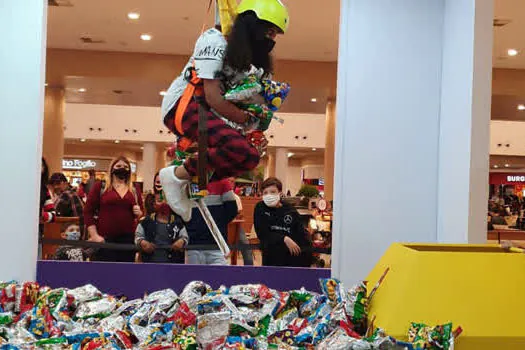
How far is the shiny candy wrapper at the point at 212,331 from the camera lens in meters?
1.24

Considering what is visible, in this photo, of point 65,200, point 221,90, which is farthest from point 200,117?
point 65,200

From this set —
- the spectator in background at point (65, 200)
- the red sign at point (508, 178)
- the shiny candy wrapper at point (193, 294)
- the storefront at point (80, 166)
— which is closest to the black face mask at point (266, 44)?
the shiny candy wrapper at point (193, 294)

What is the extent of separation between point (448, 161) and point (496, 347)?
1.71m

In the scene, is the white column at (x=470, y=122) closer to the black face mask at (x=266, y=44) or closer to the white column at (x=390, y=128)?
the white column at (x=390, y=128)

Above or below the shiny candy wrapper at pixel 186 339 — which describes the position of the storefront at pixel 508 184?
above

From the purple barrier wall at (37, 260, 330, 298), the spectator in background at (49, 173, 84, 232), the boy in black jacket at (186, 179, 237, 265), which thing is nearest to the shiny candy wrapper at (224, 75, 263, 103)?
the boy in black jacket at (186, 179, 237, 265)

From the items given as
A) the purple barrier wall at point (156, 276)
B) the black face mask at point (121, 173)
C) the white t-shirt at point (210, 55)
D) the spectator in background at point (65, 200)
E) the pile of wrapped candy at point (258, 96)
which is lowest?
the purple barrier wall at point (156, 276)

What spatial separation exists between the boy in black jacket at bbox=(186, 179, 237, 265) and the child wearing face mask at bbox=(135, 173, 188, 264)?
97 millimetres

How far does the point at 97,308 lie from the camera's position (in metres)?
1.56

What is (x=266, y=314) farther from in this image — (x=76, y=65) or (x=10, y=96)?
(x=76, y=65)

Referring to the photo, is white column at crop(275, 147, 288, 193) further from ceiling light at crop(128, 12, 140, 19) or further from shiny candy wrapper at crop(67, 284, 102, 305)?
shiny candy wrapper at crop(67, 284, 102, 305)

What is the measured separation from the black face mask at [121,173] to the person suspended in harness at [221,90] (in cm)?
99

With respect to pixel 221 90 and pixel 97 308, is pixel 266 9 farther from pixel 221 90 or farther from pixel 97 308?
pixel 97 308

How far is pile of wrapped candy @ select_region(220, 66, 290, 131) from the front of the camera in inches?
104
